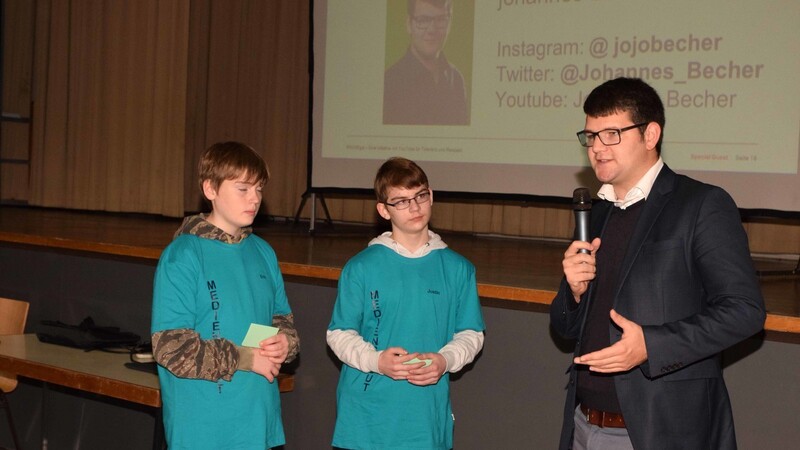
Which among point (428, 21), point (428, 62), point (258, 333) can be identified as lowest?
point (258, 333)

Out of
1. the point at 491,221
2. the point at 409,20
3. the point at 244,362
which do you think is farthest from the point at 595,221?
the point at 491,221

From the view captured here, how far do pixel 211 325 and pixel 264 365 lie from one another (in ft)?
0.66

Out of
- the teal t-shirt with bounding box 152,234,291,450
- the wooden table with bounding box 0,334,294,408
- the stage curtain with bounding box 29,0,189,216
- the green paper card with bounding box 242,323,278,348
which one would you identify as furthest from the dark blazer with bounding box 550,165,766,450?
the stage curtain with bounding box 29,0,189,216

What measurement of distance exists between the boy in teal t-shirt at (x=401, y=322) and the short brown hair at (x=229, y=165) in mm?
398

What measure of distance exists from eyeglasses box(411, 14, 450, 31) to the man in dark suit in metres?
4.19

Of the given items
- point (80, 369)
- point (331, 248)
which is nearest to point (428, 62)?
point (331, 248)

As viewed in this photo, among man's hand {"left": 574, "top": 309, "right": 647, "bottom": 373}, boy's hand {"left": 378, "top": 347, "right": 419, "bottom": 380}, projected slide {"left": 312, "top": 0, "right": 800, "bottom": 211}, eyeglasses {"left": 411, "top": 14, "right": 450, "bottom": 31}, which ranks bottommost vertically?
boy's hand {"left": 378, "top": 347, "right": 419, "bottom": 380}

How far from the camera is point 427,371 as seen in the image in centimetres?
260

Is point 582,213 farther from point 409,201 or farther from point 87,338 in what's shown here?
point 87,338

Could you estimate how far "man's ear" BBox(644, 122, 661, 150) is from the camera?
207 centimetres

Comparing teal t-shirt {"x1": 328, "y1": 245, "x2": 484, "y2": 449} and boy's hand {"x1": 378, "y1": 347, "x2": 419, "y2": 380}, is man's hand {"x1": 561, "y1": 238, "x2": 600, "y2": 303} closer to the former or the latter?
boy's hand {"x1": 378, "y1": 347, "x2": 419, "y2": 380}

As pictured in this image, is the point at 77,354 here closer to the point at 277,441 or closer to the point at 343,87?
the point at 277,441

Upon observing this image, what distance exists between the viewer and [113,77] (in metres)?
9.06

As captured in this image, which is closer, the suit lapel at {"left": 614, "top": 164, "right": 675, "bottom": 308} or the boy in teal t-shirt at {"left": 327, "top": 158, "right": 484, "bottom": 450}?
the suit lapel at {"left": 614, "top": 164, "right": 675, "bottom": 308}
